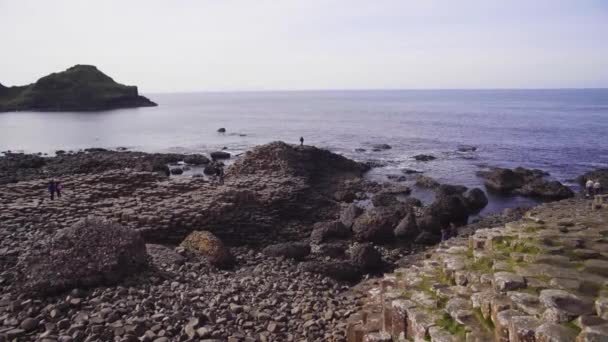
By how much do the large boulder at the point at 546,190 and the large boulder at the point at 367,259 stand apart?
765 inches

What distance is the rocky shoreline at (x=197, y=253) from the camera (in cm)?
1148

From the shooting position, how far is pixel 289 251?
18.0m

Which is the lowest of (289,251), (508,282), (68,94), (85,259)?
(289,251)

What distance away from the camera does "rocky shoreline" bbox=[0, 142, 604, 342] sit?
11.5 meters

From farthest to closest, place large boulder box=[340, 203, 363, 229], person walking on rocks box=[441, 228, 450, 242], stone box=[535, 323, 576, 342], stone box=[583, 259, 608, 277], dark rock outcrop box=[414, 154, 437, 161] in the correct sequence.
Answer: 1. dark rock outcrop box=[414, 154, 437, 161]
2. large boulder box=[340, 203, 363, 229]
3. person walking on rocks box=[441, 228, 450, 242]
4. stone box=[583, 259, 608, 277]
5. stone box=[535, 323, 576, 342]

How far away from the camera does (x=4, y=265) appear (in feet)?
47.9

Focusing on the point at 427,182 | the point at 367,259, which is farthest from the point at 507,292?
the point at 427,182

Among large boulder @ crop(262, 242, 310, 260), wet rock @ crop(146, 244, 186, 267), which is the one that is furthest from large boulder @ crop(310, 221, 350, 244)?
wet rock @ crop(146, 244, 186, 267)

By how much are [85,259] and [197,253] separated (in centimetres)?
415

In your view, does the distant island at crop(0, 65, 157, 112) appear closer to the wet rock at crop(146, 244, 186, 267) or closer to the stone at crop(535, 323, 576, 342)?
the wet rock at crop(146, 244, 186, 267)

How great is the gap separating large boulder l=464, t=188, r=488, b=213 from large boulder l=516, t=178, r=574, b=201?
15.3 feet

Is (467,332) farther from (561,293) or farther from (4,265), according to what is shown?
(4,265)

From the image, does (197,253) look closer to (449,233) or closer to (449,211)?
(449,233)

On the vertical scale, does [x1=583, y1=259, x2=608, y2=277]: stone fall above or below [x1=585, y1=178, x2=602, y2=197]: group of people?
above
